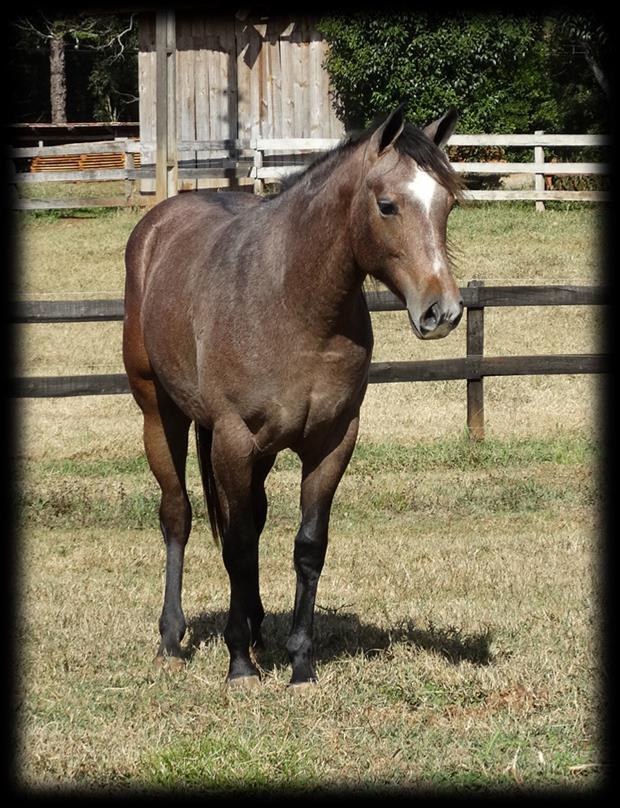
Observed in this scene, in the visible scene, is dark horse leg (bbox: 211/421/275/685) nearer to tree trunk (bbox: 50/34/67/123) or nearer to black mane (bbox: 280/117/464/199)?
black mane (bbox: 280/117/464/199)

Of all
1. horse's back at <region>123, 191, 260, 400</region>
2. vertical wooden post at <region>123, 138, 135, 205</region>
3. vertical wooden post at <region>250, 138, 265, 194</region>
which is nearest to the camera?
horse's back at <region>123, 191, 260, 400</region>

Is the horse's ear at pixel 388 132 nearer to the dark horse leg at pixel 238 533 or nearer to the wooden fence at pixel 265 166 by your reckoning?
the dark horse leg at pixel 238 533

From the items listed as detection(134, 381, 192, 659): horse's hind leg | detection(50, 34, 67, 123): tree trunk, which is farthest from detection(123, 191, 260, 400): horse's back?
detection(50, 34, 67, 123): tree trunk

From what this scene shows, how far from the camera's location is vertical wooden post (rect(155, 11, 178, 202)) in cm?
1549

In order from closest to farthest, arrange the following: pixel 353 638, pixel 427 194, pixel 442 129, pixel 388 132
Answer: pixel 427 194 → pixel 388 132 → pixel 442 129 → pixel 353 638

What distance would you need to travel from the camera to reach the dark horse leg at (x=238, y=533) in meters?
5.22

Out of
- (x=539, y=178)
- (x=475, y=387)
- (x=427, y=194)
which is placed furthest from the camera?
(x=539, y=178)

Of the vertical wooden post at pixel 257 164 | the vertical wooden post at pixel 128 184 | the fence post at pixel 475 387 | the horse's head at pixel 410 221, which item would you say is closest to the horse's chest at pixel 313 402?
the horse's head at pixel 410 221

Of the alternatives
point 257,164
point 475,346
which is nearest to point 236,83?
point 257,164

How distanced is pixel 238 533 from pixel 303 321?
974mm

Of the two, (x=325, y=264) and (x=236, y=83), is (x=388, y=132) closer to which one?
(x=325, y=264)

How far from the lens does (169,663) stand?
5.61 metres

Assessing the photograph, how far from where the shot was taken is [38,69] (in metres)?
33.5

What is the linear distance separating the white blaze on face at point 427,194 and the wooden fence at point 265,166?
1596 centimetres
